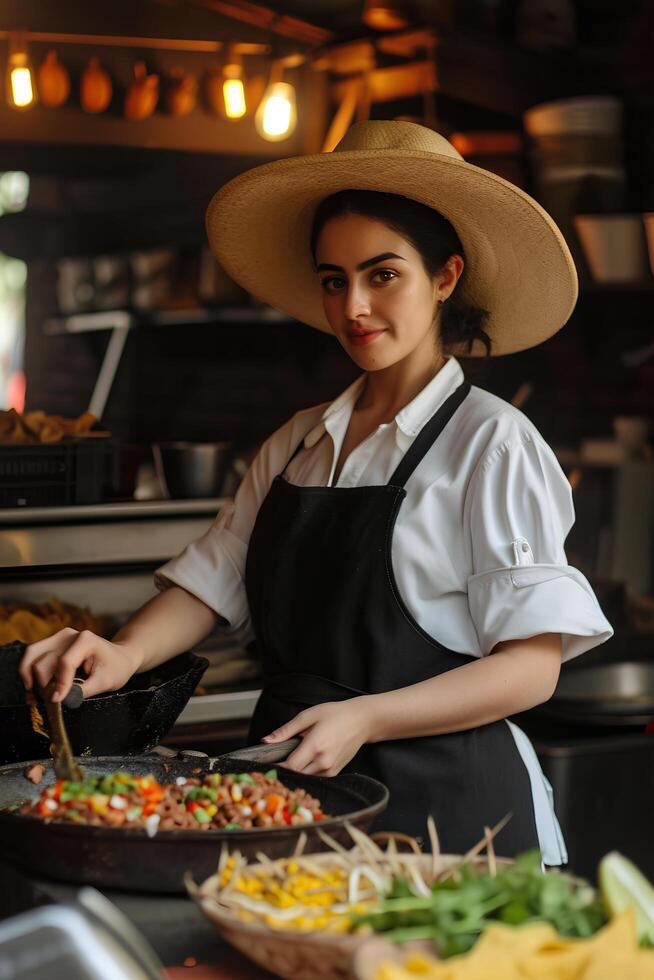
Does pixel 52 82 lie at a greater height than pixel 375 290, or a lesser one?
greater

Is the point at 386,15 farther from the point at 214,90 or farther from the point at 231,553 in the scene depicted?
the point at 231,553

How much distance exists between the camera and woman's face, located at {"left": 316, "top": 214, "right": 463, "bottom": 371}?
194 centimetres

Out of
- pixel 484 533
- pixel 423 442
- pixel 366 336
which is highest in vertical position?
pixel 366 336

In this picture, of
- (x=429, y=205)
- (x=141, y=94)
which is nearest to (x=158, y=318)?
(x=141, y=94)

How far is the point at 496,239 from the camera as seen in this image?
2.09 metres

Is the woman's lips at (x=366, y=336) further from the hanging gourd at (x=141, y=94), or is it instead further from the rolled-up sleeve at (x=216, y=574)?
the hanging gourd at (x=141, y=94)

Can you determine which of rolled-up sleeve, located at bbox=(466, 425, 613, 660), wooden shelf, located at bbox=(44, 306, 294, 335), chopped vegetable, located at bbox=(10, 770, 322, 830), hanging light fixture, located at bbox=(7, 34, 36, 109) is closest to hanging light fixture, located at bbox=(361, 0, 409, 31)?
wooden shelf, located at bbox=(44, 306, 294, 335)

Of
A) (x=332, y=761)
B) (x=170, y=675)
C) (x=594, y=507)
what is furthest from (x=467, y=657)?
(x=594, y=507)

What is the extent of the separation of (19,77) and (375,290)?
296cm

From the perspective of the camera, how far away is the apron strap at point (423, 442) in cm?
195

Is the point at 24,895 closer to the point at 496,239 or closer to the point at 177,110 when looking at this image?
the point at 496,239

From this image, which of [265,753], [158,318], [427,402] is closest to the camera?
[265,753]

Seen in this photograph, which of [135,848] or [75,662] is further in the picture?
[75,662]

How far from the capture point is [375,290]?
1.94 m
